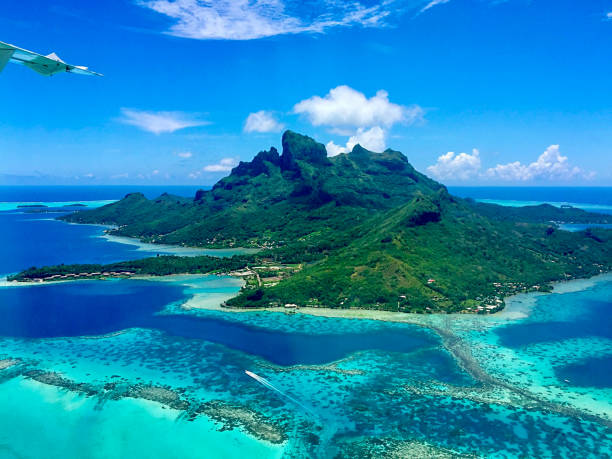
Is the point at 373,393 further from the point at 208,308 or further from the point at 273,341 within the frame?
the point at 208,308

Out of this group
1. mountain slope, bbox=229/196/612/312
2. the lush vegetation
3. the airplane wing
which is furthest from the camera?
the lush vegetation

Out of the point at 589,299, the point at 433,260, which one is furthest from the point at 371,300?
the point at 589,299

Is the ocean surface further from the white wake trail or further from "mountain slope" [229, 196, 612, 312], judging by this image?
"mountain slope" [229, 196, 612, 312]

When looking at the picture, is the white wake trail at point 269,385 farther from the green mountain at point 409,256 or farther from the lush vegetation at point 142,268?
the lush vegetation at point 142,268

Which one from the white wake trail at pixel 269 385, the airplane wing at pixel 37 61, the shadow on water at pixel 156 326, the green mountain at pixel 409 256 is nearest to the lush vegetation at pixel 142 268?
the green mountain at pixel 409 256

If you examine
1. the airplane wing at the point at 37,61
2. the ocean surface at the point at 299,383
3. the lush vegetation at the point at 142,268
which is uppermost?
the airplane wing at the point at 37,61

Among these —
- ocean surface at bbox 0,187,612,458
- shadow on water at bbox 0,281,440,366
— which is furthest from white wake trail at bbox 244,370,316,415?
shadow on water at bbox 0,281,440,366
